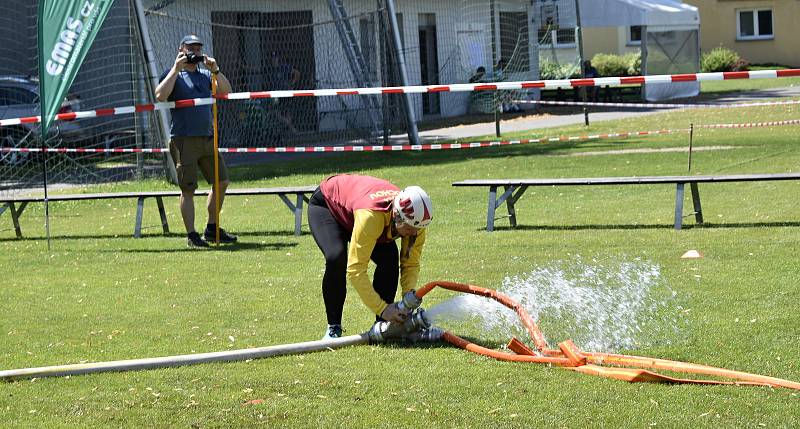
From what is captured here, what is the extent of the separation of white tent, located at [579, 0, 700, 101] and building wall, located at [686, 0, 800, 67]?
1697 centimetres

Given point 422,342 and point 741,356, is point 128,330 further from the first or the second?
point 741,356

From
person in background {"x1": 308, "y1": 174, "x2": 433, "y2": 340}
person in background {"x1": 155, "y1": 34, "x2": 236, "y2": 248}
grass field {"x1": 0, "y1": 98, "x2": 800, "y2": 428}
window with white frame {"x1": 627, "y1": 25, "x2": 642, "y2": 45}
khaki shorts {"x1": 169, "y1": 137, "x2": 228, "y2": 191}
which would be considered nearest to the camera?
grass field {"x1": 0, "y1": 98, "x2": 800, "y2": 428}

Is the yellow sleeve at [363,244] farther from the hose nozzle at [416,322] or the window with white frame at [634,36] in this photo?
the window with white frame at [634,36]

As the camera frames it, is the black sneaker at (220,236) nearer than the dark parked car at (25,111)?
Yes

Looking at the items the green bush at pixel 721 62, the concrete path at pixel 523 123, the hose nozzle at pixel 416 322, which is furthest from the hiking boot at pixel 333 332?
the green bush at pixel 721 62

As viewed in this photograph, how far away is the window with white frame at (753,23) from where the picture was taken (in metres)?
57.2

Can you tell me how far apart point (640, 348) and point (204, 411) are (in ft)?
9.10

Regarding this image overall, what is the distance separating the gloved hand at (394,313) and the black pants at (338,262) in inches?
15.0

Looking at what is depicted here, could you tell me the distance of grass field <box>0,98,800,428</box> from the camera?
6.12 metres

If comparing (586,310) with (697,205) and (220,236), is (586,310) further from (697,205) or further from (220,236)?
(220,236)

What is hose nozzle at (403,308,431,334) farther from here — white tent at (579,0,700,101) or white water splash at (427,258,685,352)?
white tent at (579,0,700,101)

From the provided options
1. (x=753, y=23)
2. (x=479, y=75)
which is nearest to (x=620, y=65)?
(x=479, y=75)

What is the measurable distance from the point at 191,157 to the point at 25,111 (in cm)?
1159

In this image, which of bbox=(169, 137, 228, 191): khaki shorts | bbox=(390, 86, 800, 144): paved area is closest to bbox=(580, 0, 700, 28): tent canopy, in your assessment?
bbox=(390, 86, 800, 144): paved area
